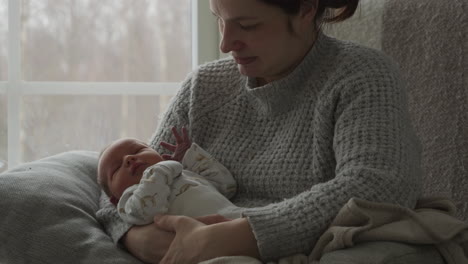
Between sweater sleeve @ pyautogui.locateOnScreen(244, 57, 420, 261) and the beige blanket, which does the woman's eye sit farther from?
the beige blanket

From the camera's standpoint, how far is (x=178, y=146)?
185 centimetres

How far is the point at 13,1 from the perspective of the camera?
9.11 feet

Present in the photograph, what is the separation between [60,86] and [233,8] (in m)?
1.38

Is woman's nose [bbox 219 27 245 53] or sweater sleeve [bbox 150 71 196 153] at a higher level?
woman's nose [bbox 219 27 245 53]

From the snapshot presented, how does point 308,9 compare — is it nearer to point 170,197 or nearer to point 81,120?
point 170,197

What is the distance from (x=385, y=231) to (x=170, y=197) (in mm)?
521

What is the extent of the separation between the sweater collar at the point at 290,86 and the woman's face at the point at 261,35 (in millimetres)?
29

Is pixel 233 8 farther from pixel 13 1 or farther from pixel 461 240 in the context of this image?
pixel 13 1

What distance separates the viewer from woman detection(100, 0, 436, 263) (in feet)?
4.69

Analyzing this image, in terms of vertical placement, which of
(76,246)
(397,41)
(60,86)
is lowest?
(76,246)

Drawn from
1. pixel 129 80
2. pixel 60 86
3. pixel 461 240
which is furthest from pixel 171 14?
pixel 461 240

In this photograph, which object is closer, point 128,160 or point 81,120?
point 128,160

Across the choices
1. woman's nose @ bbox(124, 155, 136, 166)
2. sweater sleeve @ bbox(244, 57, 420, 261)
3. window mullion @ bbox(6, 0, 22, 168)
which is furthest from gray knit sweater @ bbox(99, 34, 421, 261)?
window mullion @ bbox(6, 0, 22, 168)

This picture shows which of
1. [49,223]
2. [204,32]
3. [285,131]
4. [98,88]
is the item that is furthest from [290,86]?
[98,88]
